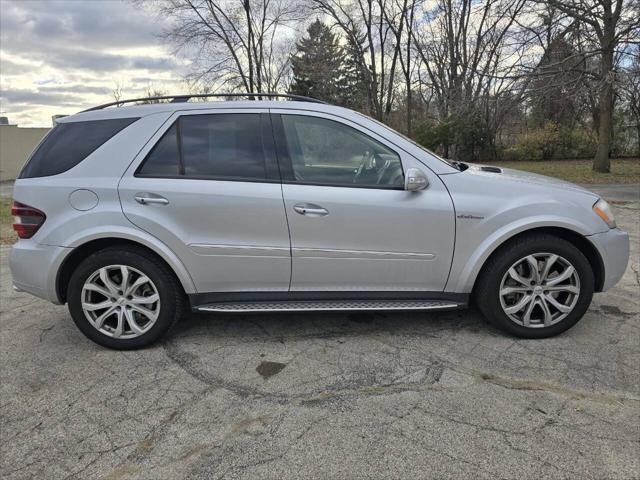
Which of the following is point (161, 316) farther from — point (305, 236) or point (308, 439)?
point (308, 439)

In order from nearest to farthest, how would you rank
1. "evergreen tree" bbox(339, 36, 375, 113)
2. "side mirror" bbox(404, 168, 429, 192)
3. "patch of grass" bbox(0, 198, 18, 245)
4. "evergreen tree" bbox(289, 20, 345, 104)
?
1. "side mirror" bbox(404, 168, 429, 192)
2. "patch of grass" bbox(0, 198, 18, 245)
3. "evergreen tree" bbox(339, 36, 375, 113)
4. "evergreen tree" bbox(289, 20, 345, 104)

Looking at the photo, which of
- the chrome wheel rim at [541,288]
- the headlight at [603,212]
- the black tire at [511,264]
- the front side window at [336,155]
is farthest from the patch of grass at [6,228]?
the headlight at [603,212]

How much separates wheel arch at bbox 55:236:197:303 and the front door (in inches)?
30.6

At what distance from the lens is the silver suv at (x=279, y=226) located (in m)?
3.08

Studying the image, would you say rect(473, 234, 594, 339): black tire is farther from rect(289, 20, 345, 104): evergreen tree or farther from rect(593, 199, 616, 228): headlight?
rect(289, 20, 345, 104): evergreen tree

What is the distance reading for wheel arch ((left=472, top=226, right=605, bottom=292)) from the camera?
317 centimetres

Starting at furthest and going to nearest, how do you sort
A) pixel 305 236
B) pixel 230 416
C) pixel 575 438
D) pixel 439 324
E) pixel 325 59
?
pixel 325 59 → pixel 439 324 → pixel 305 236 → pixel 230 416 → pixel 575 438

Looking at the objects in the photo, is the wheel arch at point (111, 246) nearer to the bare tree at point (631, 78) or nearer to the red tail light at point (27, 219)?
the red tail light at point (27, 219)

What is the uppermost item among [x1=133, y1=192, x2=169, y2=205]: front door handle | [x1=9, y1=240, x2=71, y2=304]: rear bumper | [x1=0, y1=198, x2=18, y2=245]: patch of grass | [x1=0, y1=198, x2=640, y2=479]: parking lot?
[x1=133, y1=192, x2=169, y2=205]: front door handle

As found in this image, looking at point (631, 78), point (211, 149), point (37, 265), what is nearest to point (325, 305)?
point (211, 149)

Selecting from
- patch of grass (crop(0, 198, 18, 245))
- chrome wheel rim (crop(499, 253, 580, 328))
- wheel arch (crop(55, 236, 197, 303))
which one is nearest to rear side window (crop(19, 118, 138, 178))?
wheel arch (crop(55, 236, 197, 303))

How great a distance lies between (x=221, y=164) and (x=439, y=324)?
2.08 meters

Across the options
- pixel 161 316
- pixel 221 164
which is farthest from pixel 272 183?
pixel 161 316

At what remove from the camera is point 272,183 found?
310cm
